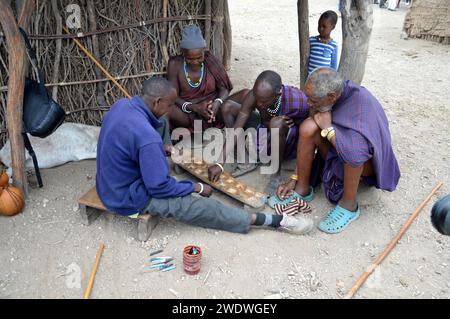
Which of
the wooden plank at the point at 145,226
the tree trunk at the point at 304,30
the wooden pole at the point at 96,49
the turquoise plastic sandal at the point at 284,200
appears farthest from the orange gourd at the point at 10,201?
the tree trunk at the point at 304,30

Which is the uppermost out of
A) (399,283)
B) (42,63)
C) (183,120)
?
(42,63)

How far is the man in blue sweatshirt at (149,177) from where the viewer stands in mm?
2396

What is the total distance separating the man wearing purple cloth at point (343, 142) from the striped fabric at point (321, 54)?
1.39 m

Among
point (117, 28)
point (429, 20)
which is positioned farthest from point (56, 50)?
point (429, 20)

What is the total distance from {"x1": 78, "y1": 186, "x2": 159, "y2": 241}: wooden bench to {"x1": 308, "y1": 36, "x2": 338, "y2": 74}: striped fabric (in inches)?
97.3

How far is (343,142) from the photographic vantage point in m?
2.70

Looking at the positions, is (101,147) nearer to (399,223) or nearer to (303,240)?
(303,240)

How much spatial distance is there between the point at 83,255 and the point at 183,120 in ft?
6.13

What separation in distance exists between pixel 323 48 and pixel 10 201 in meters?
3.25

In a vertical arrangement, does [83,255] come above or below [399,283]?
above

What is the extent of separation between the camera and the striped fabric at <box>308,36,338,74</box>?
4.18 metres

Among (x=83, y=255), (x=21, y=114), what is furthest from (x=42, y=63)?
(x=83, y=255)

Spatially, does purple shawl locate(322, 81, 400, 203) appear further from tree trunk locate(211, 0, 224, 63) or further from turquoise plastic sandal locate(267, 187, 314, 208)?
tree trunk locate(211, 0, 224, 63)

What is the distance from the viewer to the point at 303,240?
280 cm
